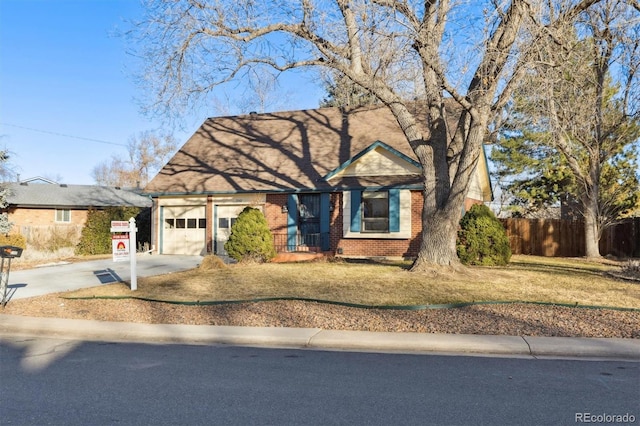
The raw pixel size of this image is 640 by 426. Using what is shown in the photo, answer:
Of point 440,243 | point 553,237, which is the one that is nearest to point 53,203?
point 440,243

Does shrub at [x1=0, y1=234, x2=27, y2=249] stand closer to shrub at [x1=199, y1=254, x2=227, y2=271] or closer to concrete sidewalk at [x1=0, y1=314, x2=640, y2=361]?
shrub at [x1=199, y1=254, x2=227, y2=271]

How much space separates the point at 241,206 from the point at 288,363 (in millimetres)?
15546

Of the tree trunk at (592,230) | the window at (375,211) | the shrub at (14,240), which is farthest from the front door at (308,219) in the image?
the shrub at (14,240)

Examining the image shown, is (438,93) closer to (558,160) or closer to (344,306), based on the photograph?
(344,306)

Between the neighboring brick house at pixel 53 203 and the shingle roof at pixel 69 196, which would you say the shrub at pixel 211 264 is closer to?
the shingle roof at pixel 69 196

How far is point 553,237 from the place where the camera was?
24391 millimetres

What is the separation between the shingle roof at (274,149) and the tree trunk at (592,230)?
29.0ft

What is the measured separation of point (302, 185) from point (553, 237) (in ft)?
41.0

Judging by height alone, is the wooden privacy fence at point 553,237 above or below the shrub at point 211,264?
above

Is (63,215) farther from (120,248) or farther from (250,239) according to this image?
(120,248)

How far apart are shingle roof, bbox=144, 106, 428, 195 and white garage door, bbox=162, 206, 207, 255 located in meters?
1.04

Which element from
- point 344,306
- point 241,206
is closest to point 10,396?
point 344,306

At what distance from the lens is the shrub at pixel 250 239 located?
54.0 feet

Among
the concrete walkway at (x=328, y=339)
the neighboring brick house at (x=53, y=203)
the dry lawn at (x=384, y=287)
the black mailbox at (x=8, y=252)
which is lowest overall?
the concrete walkway at (x=328, y=339)
